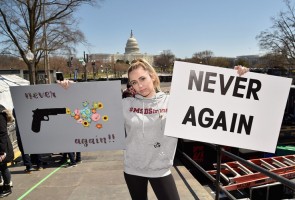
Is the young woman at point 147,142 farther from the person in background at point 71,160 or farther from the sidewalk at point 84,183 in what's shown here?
the person in background at point 71,160

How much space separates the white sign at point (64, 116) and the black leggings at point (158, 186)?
31.3 inches

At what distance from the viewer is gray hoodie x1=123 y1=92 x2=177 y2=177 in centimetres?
249

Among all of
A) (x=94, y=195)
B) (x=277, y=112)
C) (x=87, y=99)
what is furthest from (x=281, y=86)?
(x=94, y=195)

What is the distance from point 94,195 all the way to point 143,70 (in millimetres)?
3442

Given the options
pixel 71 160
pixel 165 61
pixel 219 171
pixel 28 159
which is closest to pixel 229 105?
pixel 219 171

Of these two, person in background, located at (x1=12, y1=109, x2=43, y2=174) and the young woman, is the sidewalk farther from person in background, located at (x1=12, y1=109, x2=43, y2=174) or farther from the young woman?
the young woman

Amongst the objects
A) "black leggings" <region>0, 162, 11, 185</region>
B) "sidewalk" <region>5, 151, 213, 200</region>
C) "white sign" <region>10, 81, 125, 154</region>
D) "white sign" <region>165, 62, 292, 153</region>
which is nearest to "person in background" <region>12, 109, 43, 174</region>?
"sidewalk" <region>5, 151, 213, 200</region>

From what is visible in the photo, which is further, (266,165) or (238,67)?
(266,165)

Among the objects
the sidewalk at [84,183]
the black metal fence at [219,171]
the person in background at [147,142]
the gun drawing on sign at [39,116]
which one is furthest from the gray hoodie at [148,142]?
the sidewalk at [84,183]

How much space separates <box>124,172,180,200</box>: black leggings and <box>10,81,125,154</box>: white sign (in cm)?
80

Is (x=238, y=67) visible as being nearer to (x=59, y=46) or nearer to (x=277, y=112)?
(x=277, y=112)

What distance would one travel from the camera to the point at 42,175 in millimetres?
6539

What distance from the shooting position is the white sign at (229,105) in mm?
2686

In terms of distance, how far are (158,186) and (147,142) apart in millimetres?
410
